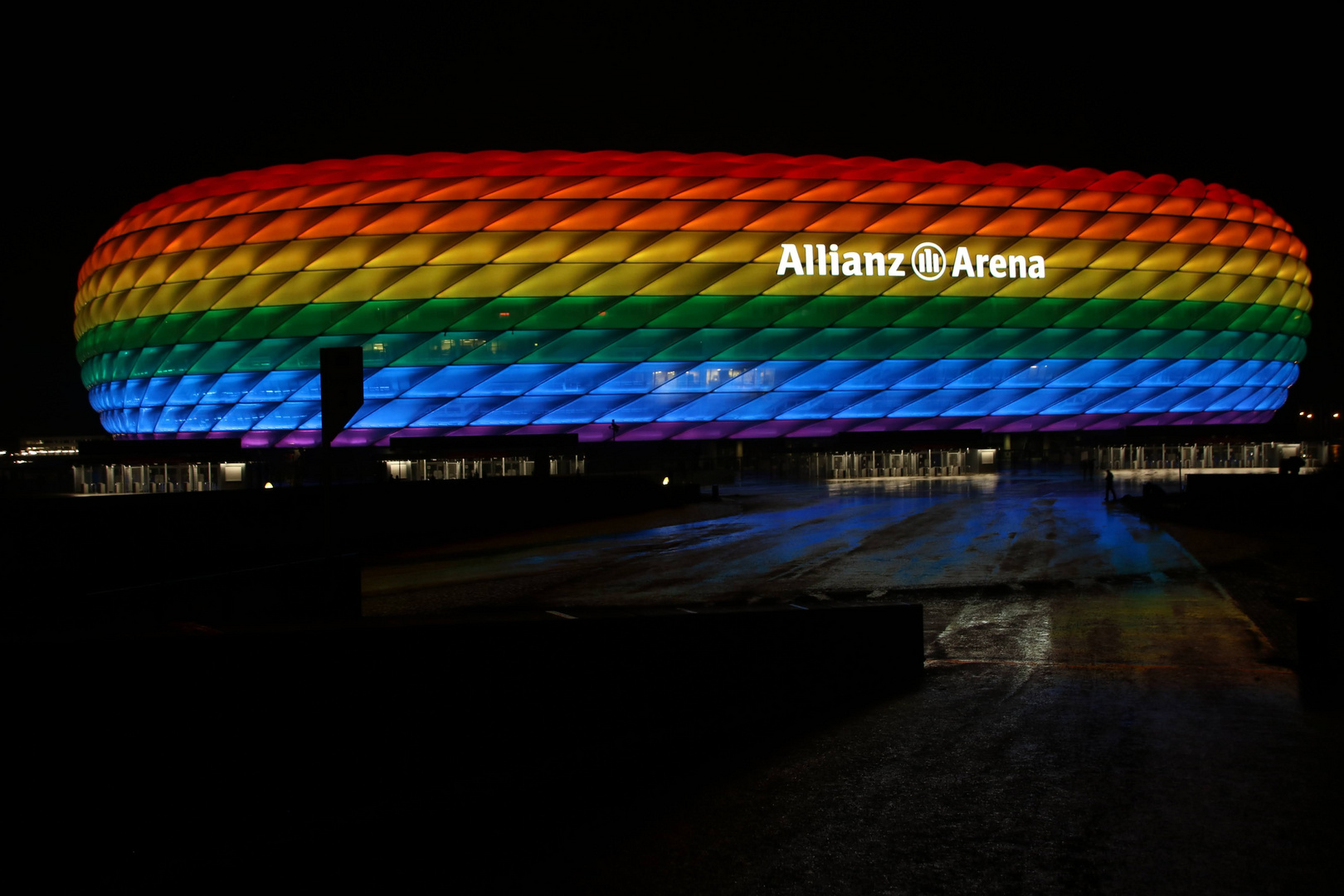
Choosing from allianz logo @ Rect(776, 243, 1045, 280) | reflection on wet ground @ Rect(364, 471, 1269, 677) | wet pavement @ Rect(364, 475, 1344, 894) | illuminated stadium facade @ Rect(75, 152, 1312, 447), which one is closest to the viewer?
wet pavement @ Rect(364, 475, 1344, 894)

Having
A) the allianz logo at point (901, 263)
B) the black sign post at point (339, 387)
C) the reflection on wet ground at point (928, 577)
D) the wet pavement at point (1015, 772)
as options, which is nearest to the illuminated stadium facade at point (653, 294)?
the allianz logo at point (901, 263)

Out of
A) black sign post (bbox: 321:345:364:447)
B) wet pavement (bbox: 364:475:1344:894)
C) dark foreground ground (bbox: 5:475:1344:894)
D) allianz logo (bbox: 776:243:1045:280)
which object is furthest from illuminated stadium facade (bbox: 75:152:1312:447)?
dark foreground ground (bbox: 5:475:1344:894)

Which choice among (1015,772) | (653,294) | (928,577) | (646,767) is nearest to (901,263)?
(653,294)

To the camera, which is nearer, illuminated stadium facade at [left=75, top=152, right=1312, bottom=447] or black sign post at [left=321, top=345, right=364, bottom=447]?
black sign post at [left=321, top=345, right=364, bottom=447]

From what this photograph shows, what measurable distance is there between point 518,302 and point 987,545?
105 feet

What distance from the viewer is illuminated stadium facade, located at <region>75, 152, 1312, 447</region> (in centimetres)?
4609

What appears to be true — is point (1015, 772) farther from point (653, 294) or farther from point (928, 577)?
point (653, 294)

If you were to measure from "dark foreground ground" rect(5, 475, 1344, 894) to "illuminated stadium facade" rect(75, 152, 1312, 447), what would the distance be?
40050 millimetres

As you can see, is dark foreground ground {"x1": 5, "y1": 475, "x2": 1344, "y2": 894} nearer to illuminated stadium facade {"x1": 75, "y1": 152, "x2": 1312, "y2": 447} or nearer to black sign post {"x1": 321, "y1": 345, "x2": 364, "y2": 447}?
black sign post {"x1": 321, "y1": 345, "x2": 364, "y2": 447}

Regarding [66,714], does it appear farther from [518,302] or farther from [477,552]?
[518,302]

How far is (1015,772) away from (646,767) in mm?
1834

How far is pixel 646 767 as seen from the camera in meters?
5.58

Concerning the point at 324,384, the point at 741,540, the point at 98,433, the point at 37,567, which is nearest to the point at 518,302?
the point at 741,540

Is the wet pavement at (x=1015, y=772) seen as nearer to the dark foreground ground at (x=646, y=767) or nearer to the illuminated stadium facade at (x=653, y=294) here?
the dark foreground ground at (x=646, y=767)
